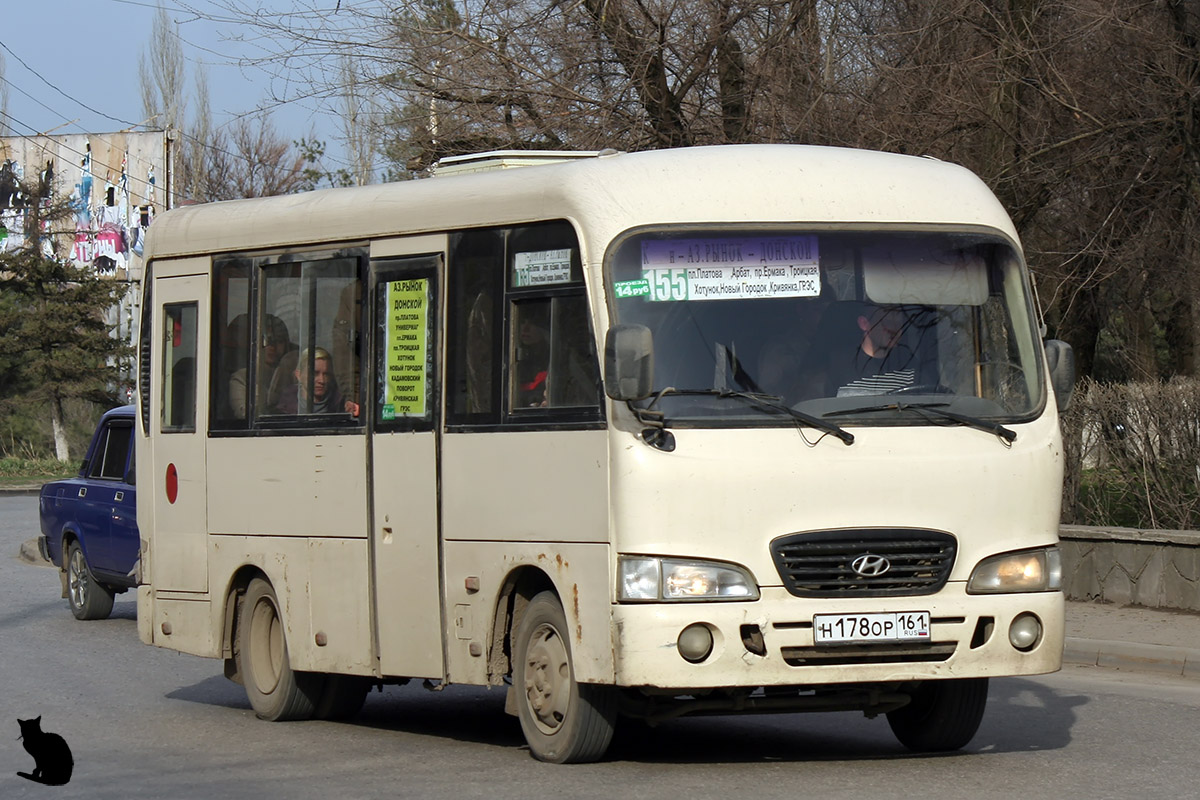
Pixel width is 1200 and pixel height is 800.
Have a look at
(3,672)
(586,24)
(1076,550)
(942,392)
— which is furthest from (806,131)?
(942,392)

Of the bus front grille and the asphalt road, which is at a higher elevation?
the bus front grille

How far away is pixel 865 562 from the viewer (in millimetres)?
8062

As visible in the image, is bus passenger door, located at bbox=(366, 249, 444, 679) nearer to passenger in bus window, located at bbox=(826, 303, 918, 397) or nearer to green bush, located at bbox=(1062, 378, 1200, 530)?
passenger in bus window, located at bbox=(826, 303, 918, 397)

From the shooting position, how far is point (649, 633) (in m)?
7.81

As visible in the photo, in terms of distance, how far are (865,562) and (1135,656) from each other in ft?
18.9

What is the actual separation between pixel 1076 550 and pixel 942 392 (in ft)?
26.8

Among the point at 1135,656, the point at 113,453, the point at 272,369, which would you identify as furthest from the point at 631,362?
the point at 113,453

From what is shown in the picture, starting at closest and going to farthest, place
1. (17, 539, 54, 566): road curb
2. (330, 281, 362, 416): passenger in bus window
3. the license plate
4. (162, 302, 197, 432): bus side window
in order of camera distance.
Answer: the license plate → (330, 281, 362, 416): passenger in bus window → (162, 302, 197, 432): bus side window → (17, 539, 54, 566): road curb

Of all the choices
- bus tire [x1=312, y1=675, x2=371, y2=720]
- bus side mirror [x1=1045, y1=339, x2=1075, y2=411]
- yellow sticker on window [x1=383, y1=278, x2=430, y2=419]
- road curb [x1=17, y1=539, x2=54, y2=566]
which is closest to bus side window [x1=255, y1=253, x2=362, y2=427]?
yellow sticker on window [x1=383, y1=278, x2=430, y2=419]

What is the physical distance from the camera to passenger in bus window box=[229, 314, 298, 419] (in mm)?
10641

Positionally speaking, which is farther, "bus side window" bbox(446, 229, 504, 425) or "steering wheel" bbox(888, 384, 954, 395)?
"bus side window" bbox(446, 229, 504, 425)

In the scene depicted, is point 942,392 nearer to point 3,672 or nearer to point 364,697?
point 364,697

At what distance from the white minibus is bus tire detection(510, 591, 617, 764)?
0.05 feet

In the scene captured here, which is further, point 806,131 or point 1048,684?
point 806,131
